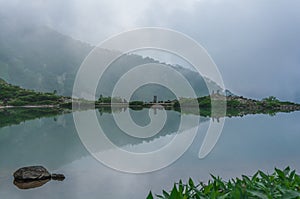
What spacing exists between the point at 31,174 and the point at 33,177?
9cm

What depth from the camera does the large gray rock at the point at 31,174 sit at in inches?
203

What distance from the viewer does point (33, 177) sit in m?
5.20

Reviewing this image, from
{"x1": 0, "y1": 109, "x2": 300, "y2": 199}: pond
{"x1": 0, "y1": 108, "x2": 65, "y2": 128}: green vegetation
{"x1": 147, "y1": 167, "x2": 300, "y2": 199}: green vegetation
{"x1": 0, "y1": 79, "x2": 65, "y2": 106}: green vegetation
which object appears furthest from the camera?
{"x1": 0, "y1": 79, "x2": 65, "y2": 106}: green vegetation

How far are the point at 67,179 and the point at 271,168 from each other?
3907 mm

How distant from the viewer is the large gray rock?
203 inches

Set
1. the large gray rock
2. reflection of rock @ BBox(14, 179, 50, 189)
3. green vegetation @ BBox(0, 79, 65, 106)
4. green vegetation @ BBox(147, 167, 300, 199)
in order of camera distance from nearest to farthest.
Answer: green vegetation @ BBox(147, 167, 300, 199) < reflection of rock @ BBox(14, 179, 50, 189) < the large gray rock < green vegetation @ BBox(0, 79, 65, 106)

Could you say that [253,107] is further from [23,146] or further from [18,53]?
[18,53]

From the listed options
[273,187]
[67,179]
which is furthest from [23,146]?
[273,187]

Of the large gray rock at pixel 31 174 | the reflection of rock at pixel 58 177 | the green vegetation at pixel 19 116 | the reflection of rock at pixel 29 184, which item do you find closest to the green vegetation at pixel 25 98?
the green vegetation at pixel 19 116

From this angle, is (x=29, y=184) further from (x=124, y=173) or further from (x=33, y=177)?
(x=124, y=173)

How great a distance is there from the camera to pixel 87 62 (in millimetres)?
2385

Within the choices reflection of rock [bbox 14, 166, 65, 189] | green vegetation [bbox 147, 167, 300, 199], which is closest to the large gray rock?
reflection of rock [bbox 14, 166, 65, 189]

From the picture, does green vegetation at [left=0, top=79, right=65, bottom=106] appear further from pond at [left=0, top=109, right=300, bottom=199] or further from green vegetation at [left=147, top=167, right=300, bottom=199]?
green vegetation at [left=147, top=167, right=300, bottom=199]

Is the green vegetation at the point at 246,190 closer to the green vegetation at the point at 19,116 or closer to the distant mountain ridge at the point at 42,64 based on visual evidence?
the green vegetation at the point at 19,116
